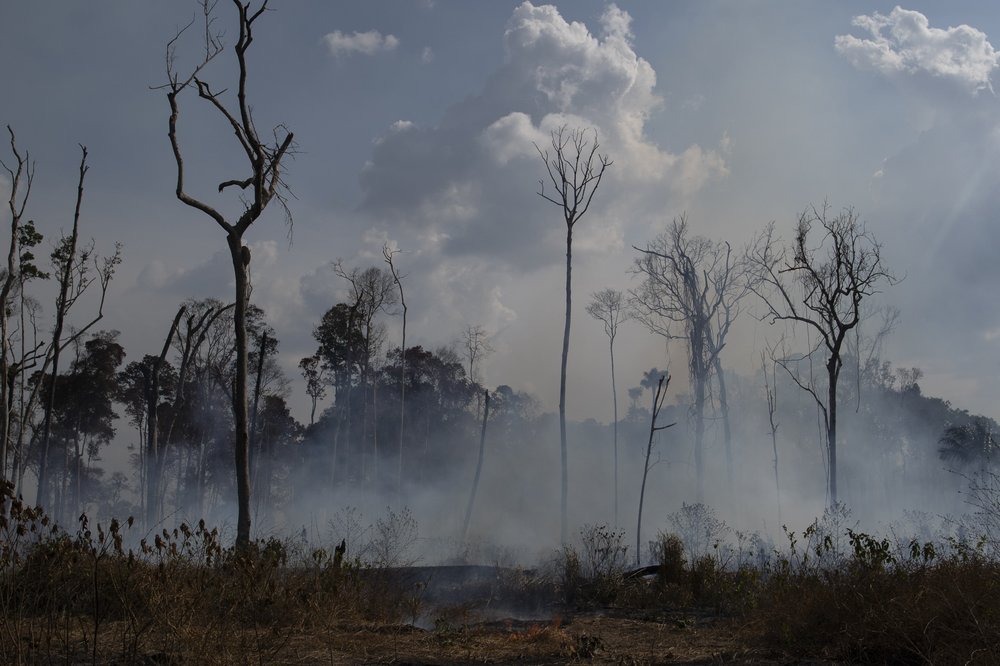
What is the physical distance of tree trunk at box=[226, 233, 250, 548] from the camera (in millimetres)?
11773

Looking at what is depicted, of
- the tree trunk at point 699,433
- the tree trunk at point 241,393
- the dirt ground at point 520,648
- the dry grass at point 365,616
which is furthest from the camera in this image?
the tree trunk at point 699,433

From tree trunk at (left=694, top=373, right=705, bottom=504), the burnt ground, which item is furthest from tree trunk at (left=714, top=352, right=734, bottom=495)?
the burnt ground

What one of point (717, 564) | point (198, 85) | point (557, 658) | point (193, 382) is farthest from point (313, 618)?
point (193, 382)

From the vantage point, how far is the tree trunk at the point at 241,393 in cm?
1177

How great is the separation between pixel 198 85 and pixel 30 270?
1109 cm

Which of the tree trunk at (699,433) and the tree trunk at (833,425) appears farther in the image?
the tree trunk at (699,433)

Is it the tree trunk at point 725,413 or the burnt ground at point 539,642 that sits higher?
the tree trunk at point 725,413

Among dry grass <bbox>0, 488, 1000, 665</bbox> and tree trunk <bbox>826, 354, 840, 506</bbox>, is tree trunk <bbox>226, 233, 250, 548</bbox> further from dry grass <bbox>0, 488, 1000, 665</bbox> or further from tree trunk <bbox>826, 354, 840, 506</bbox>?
tree trunk <bbox>826, 354, 840, 506</bbox>

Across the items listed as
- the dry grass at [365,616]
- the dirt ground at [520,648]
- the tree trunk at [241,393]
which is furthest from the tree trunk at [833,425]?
the tree trunk at [241,393]

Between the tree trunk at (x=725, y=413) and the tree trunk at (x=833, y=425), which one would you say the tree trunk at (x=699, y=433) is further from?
the tree trunk at (x=833, y=425)

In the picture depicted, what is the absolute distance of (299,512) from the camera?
38.0 metres

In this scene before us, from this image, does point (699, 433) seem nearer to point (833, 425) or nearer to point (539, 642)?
point (833, 425)

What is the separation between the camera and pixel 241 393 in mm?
12516

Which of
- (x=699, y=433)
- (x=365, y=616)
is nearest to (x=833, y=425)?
(x=699, y=433)
